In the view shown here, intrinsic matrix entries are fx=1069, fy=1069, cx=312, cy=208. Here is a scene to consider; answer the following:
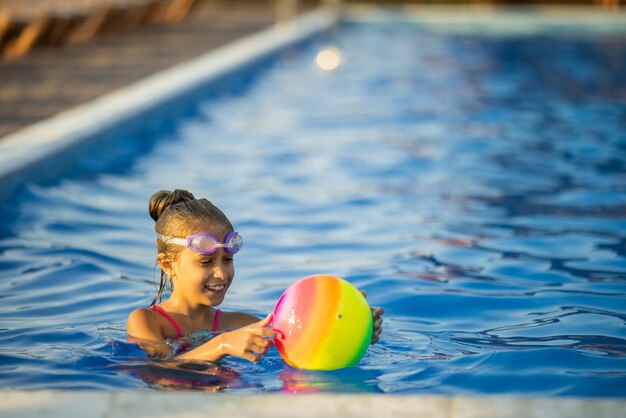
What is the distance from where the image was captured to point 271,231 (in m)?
6.65

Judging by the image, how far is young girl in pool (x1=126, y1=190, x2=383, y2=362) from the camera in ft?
12.7

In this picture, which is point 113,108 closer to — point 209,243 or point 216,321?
point 216,321

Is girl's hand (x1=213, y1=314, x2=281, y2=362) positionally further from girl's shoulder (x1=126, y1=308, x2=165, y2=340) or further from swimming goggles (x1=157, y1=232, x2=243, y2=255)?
girl's shoulder (x1=126, y1=308, x2=165, y2=340)

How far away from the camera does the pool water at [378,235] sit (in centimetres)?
407

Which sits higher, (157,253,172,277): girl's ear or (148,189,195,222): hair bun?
(148,189,195,222): hair bun

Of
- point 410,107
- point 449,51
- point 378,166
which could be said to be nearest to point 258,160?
point 378,166

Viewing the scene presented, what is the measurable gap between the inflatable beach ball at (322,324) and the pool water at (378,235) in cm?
13

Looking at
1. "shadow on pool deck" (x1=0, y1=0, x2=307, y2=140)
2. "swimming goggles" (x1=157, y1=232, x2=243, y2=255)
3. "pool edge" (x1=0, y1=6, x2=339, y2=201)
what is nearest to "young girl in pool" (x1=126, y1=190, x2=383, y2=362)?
"swimming goggles" (x1=157, y1=232, x2=243, y2=255)

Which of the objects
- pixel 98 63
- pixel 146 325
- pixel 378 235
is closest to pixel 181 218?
pixel 146 325

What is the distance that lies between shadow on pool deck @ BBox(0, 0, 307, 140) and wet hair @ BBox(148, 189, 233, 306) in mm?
4275

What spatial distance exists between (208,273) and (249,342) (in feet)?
1.52

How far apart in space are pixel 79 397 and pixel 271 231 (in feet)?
12.3

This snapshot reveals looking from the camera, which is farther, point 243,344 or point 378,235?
point 378,235

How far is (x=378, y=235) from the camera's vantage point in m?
6.52
